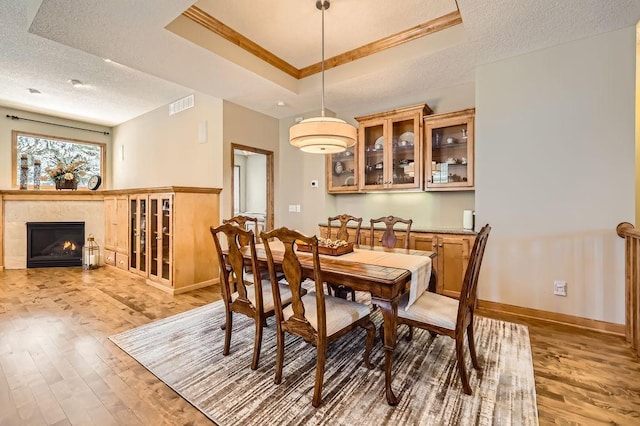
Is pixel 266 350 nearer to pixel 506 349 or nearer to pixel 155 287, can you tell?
pixel 506 349

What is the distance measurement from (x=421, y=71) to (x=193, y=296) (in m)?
3.88

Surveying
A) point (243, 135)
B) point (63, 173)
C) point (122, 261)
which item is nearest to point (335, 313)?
point (243, 135)

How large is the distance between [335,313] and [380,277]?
1.35 ft

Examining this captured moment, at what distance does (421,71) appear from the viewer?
3.40m

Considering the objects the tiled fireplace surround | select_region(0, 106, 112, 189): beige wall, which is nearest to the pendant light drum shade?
the tiled fireplace surround

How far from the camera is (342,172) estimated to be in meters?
4.57

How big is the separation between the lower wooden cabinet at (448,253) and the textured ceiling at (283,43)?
189 cm

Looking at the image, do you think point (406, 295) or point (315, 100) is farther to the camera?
point (315, 100)

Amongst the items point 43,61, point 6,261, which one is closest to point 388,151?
point 43,61

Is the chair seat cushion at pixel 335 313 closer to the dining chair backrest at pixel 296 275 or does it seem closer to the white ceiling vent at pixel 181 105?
the dining chair backrest at pixel 296 275

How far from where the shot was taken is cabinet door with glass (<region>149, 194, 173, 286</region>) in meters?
3.93

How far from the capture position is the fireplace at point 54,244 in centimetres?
514

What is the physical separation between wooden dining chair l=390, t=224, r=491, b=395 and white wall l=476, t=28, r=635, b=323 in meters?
1.50

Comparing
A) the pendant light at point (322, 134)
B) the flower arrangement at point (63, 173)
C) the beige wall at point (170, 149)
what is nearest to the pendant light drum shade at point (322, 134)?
the pendant light at point (322, 134)
